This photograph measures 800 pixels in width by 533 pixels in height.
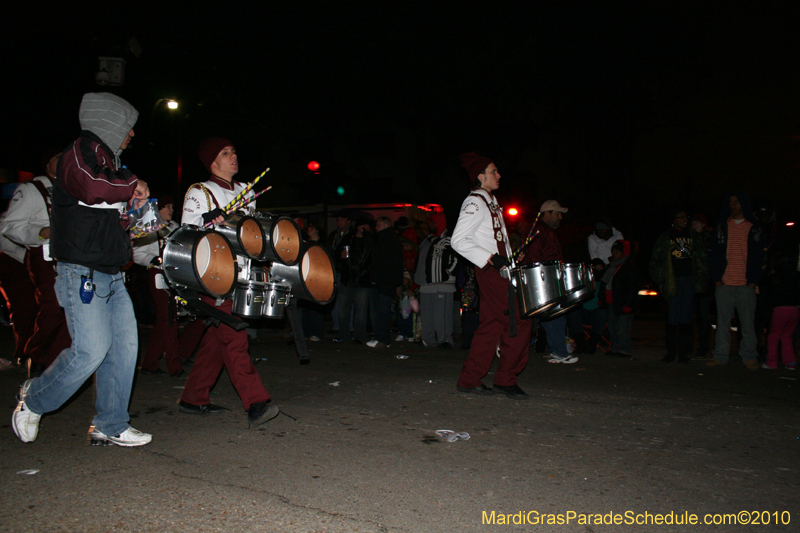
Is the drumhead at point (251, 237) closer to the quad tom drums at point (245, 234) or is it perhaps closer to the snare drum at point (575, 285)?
the quad tom drums at point (245, 234)

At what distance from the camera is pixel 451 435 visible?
13.8 feet

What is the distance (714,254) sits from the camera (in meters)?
7.80

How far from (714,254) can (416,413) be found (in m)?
5.11

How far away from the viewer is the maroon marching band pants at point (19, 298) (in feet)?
20.7

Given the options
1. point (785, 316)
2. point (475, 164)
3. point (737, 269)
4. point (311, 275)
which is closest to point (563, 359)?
point (737, 269)

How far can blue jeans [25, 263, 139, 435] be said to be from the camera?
11.7 feet

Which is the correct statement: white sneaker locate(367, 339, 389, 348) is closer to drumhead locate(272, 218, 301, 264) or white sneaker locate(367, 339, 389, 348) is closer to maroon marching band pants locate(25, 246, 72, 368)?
maroon marching band pants locate(25, 246, 72, 368)

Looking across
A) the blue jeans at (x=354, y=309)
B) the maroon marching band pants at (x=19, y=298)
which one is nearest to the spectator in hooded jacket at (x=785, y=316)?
the blue jeans at (x=354, y=309)

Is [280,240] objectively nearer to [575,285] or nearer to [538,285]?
[538,285]

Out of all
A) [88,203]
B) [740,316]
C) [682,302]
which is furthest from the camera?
[682,302]

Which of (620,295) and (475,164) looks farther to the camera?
(620,295)

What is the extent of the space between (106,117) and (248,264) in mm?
1259

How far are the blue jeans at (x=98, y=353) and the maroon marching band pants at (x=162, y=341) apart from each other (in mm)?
2259

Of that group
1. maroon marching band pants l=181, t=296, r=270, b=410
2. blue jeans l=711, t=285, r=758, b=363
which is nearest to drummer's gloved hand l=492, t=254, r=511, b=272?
maroon marching band pants l=181, t=296, r=270, b=410
